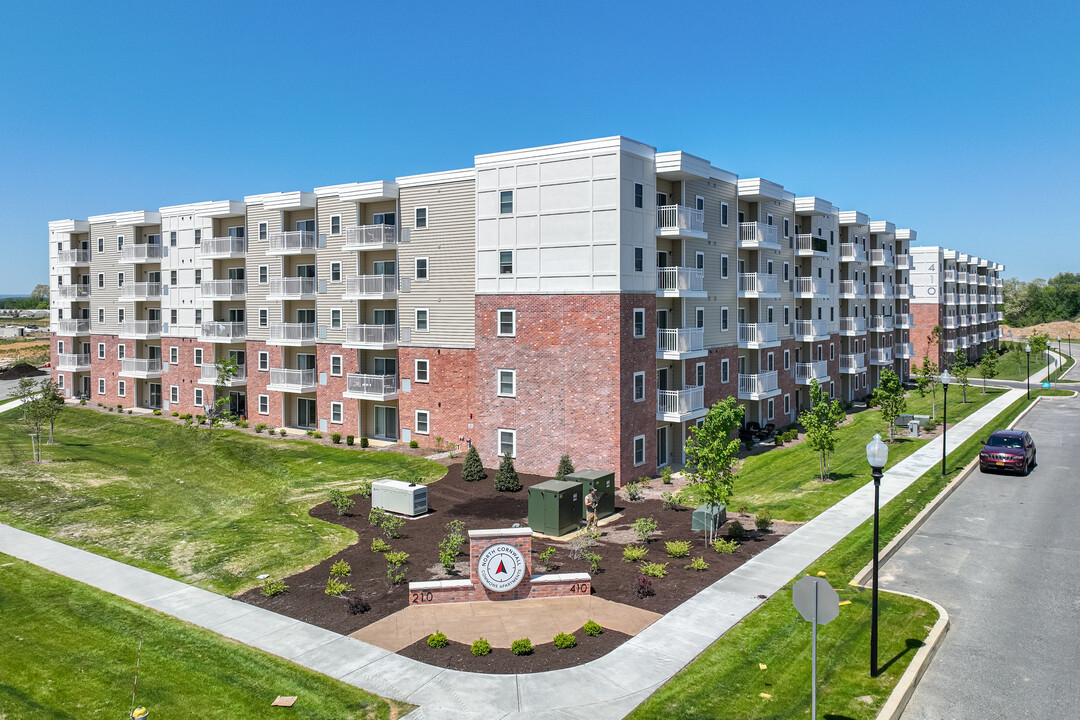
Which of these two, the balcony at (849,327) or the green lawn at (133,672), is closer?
the green lawn at (133,672)

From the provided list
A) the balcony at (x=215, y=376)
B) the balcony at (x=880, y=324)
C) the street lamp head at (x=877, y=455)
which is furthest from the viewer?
the balcony at (x=880, y=324)

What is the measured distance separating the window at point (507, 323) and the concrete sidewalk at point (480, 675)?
1553 cm

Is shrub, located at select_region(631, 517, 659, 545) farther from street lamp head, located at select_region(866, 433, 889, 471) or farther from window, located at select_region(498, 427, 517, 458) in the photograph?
window, located at select_region(498, 427, 517, 458)

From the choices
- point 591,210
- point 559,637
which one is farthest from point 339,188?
point 559,637

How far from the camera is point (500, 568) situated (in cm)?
1795

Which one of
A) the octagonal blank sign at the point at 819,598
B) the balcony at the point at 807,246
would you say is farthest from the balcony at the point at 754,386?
the octagonal blank sign at the point at 819,598

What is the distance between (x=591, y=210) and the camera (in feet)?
101

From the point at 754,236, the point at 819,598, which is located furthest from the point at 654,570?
the point at 754,236

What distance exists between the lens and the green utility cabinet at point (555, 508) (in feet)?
78.7

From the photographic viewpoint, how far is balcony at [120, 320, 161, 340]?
52450mm

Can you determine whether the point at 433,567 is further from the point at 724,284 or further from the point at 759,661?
the point at 724,284

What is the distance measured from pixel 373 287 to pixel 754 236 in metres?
21.2

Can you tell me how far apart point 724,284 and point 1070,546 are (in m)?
19.8

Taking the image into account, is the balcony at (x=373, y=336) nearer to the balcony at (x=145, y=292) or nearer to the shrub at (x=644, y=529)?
the shrub at (x=644, y=529)
